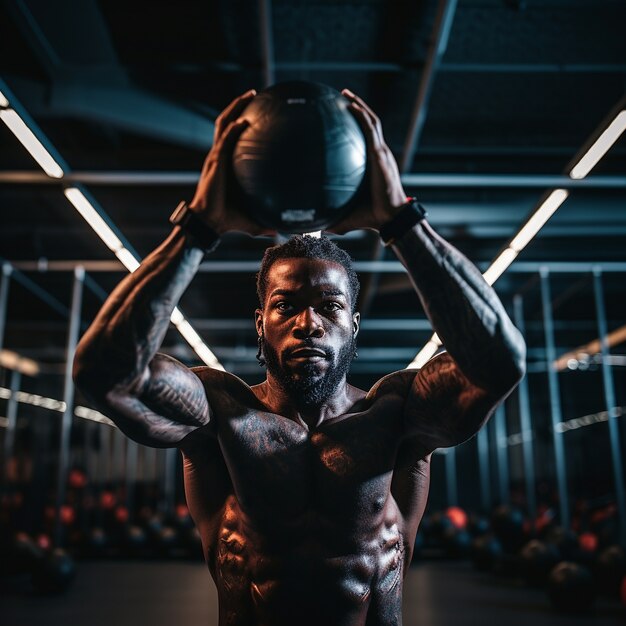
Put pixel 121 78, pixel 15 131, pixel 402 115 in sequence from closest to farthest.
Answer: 1. pixel 15 131
2. pixel 121 78
3. pixel 402 115

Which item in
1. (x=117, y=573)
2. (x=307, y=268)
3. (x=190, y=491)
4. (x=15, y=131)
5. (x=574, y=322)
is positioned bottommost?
(x=117, y=573)

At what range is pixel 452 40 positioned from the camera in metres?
4.84

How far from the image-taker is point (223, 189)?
1.54 m

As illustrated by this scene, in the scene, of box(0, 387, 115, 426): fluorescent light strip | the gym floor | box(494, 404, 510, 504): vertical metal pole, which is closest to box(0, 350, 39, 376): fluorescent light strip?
box(0, 387, 115, 426): fluorescent light strip

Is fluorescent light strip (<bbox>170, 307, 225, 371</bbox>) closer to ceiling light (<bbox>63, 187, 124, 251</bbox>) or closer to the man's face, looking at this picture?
ceiling light (<bbox>63, 187, 124, 251</bbox>)

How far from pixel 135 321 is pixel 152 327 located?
0.13ft

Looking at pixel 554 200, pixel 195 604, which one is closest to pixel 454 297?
pixel 554 200

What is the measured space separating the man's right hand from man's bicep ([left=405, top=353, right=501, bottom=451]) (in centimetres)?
56

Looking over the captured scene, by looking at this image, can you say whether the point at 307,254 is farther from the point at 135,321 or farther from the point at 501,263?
the point at 501,263

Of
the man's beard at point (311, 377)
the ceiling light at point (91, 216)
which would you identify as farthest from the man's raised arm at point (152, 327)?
the ceiling light at point (91, 216)

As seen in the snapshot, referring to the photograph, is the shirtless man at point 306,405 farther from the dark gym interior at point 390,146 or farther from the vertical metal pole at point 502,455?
the vertical metal pole at point 502,455

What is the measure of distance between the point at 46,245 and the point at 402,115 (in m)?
5.08

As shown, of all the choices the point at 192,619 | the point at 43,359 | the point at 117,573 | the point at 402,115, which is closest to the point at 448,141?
the point at 402,115

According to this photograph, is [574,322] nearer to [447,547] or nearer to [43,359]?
[447,547]
